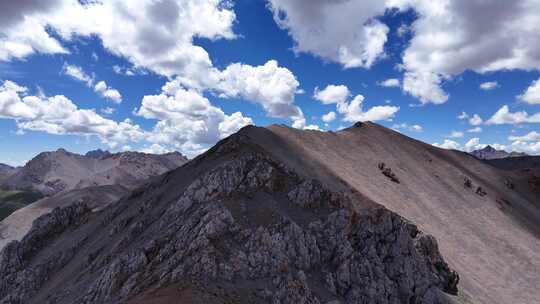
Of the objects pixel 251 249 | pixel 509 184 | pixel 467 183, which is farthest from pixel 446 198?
pixel 251 249

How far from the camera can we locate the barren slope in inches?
2411

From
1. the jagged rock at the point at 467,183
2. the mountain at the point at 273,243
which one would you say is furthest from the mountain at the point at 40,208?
the jagged rock at the point at 467,183

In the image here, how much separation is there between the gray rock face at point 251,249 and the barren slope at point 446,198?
33.9 feet

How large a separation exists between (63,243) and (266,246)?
1792 inches

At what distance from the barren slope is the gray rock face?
33.9 ft

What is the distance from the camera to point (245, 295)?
→ 1270 inches

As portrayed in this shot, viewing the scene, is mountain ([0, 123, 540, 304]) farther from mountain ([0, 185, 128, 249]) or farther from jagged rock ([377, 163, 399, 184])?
mountain ([0, 185, 128, 249])

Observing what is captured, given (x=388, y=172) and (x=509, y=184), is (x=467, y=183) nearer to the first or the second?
(x=509, y=184)

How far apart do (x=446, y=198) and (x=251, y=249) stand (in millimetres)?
62583

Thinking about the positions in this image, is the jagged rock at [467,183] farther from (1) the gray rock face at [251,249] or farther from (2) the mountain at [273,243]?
(1) the gray rock face at [251,249]

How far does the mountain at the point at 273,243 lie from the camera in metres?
35.7

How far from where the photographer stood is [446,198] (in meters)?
85.1

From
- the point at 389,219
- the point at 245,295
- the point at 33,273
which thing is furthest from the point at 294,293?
the point at 33,273

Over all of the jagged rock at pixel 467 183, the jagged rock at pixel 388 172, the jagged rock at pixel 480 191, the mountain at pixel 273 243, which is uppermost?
the jagged rock at pixel 388 172
